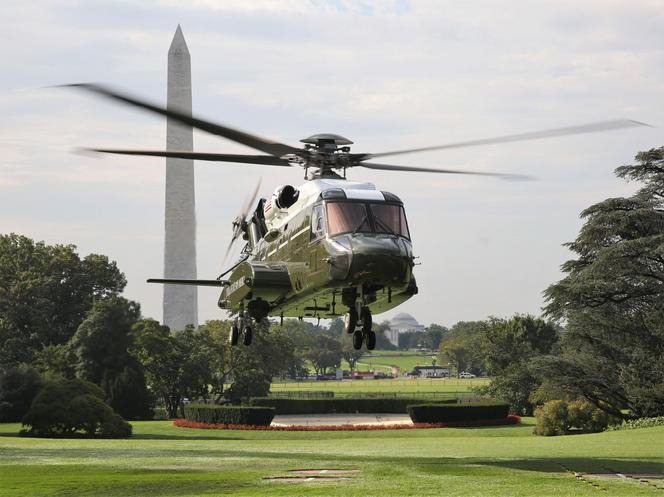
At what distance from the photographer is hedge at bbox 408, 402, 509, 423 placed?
66.2 meters

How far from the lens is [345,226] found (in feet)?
82.4

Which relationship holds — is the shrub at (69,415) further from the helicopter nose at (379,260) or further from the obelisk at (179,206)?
the obelisk at (179,206)

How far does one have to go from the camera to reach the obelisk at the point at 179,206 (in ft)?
339

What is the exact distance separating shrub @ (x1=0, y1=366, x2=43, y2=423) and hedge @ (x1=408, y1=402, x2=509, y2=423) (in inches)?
982

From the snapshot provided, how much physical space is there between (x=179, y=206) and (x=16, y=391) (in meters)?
41.4

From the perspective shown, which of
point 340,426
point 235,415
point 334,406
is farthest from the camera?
point 334,406

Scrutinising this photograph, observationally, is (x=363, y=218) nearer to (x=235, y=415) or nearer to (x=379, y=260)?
(x=379, y=260)

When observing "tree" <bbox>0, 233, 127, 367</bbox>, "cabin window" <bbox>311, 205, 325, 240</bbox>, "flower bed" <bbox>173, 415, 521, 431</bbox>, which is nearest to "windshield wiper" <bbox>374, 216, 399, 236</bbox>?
"cabin window" <bbox>311, 205, 325, 240</bbox>

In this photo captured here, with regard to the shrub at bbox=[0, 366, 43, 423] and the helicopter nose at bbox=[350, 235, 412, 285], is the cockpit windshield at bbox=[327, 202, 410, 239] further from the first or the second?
the shrub at bbox=[0, 366, 43, 423]

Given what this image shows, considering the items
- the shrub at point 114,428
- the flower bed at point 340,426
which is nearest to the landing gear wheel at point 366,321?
the shrub at point 114,428

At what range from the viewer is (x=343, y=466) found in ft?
103

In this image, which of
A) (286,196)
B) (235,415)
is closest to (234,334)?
(286,196)

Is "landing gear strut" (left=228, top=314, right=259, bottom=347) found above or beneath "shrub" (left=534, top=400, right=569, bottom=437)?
above

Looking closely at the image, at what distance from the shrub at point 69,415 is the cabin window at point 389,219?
33985 mm
